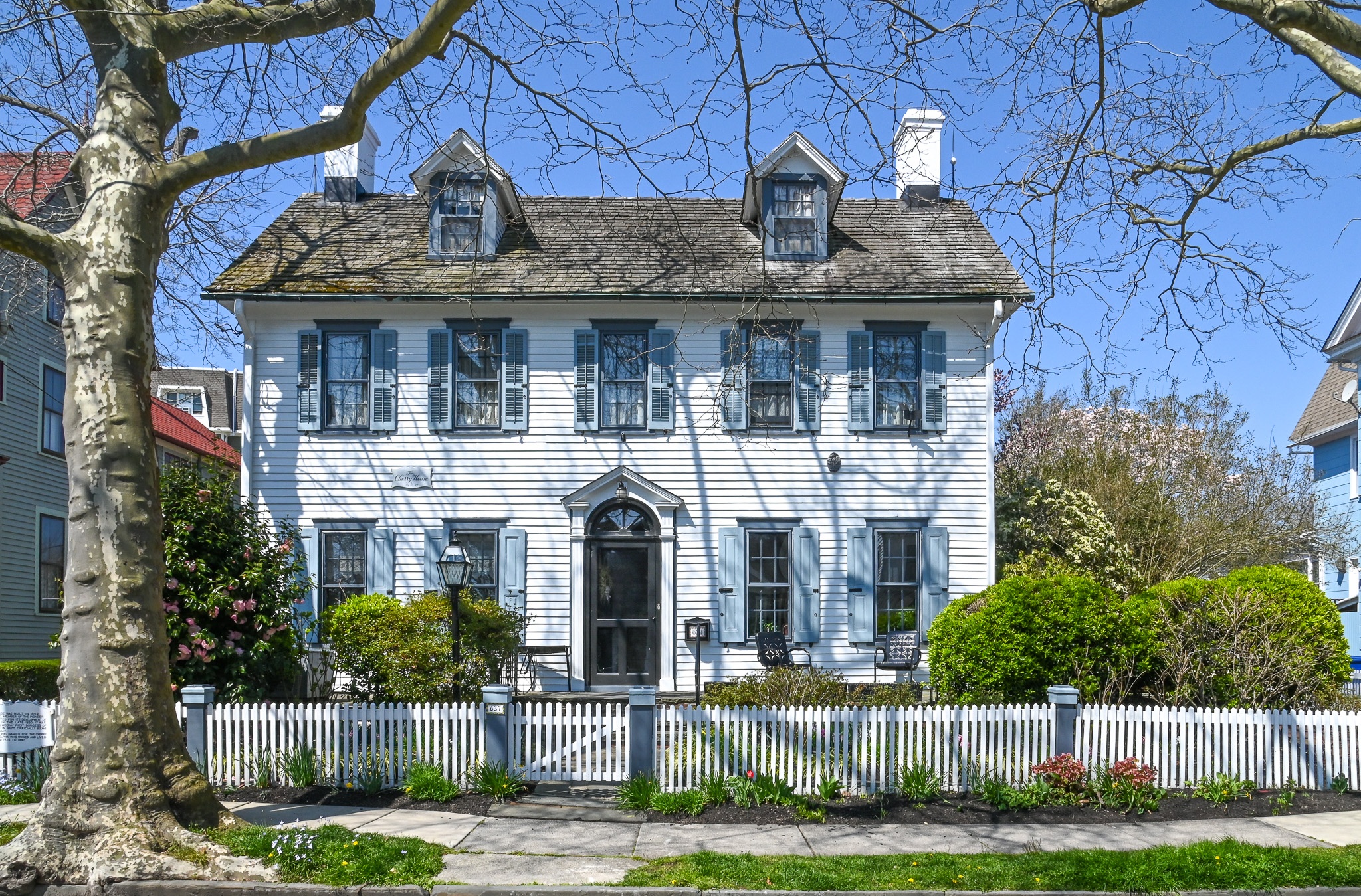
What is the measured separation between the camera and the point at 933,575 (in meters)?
16.3

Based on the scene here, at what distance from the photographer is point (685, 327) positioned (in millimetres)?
16781

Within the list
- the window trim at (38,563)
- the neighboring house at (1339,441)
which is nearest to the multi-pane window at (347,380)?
the window trim at (38,563)

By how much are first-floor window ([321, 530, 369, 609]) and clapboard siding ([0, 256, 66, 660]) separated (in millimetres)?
7529

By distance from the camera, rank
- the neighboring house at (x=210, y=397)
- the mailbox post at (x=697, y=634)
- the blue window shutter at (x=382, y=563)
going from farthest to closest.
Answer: the neighboring house at (x=210, y=397), the blue window shutter at (x=382, y=563), the mailbox post at (x=697, y=634)

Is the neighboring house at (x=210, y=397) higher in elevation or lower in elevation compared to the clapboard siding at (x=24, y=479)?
higher

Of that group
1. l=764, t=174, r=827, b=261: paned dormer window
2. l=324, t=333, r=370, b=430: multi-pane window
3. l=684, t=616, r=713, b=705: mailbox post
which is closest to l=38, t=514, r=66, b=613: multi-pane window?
l=324, t=333, r=370, b=430: multi-pane window

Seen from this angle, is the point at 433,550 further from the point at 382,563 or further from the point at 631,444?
the point at 631,444

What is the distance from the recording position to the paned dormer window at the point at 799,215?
17234mm

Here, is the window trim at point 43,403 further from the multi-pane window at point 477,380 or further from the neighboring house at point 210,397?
the neighboring house at point 210,397

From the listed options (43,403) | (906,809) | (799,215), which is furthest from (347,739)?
(43,403)

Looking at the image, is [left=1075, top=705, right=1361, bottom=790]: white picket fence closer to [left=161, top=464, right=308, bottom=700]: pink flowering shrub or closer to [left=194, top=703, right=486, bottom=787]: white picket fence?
[left=194, top=703, right=486, bottom=787]: white picket fence

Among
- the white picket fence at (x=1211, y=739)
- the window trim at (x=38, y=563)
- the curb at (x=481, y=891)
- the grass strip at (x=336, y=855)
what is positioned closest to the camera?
the curb at (x=481, y=891)

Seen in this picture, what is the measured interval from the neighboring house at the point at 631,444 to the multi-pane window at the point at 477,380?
0.04 metres

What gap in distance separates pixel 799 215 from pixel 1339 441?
14.9 meters
